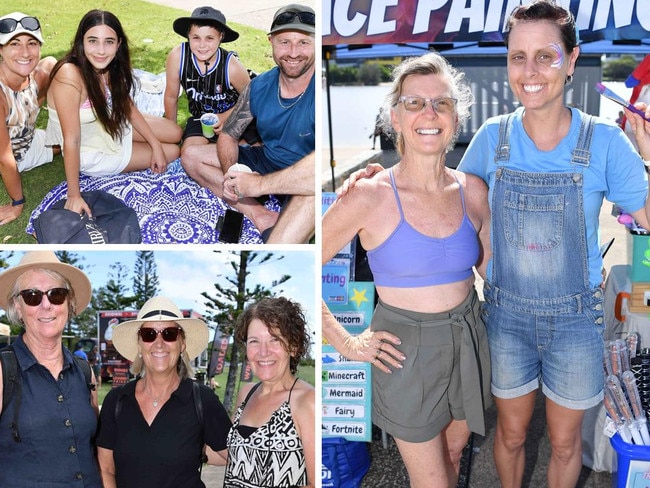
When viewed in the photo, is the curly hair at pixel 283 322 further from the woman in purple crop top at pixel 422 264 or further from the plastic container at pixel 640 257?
the plastic container at pixel 640 257

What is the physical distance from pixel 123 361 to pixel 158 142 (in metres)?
1.47

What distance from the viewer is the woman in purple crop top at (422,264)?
2.40m

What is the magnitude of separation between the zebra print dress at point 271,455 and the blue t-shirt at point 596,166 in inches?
42.2

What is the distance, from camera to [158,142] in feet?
10.5

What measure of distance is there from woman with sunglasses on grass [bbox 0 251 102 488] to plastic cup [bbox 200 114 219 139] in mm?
818

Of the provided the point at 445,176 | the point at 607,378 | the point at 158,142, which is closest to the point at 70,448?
the point at 158,142

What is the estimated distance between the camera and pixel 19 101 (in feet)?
9.83

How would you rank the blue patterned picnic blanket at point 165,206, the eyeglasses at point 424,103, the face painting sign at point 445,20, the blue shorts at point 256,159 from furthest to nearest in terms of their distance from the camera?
1. the face painting sign at point 445,20
2. the blue patterned picnic blanket at point 165,206
3. the blue shorts at point 256,159
4. the eyeglasses at point 424,103

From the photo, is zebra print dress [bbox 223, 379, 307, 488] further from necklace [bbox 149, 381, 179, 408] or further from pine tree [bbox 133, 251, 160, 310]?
pine tree [bbox 133, 251, 160, 310]

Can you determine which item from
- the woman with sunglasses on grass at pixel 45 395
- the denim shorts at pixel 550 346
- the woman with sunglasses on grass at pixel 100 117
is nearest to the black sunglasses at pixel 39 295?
the woman with sunglasses on grass at pixel 45 395

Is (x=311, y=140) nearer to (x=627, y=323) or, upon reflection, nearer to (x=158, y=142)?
(x=158, y=142)

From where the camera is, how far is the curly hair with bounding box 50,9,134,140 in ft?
9.43

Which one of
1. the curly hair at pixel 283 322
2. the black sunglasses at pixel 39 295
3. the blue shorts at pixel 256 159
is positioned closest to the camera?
the black sunglasses at pixel 39 295

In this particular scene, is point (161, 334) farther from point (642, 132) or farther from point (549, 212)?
point (642, 132)
